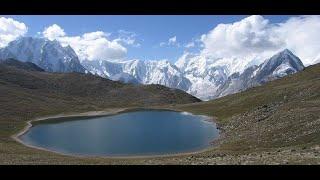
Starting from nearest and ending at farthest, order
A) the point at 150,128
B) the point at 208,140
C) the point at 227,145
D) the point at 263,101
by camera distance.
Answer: the point at 227,145 → the point at 208,140 → the point at 150,128 → the point at 263,101

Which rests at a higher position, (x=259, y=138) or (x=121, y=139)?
(x=121, y=139)

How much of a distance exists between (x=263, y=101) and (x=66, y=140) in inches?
2238

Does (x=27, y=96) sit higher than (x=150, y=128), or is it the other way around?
(x=27, y=96)

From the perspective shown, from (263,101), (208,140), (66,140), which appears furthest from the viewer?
(263,101)

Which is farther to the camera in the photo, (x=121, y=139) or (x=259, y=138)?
(x=121, y=139)

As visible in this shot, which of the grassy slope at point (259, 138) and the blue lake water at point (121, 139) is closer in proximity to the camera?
the grassy slope at point (259, 138)

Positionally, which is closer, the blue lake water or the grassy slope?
the grassy slope
